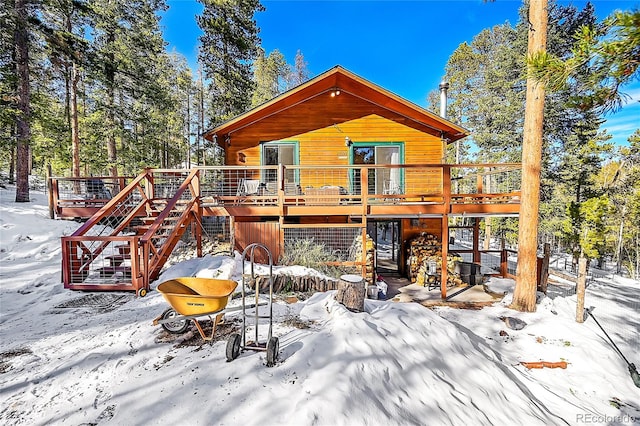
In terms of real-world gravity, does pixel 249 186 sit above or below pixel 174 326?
above

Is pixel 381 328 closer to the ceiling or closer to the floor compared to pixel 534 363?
closer to the ceiling

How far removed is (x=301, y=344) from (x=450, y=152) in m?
26.4

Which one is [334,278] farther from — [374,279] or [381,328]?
[381,328]

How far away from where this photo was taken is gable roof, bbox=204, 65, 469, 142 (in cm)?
892

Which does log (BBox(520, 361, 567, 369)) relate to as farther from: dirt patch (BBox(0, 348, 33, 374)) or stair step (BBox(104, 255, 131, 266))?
stair step (BBox(104, 255, 131, 266))

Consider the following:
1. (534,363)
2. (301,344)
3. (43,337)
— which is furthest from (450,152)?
(43,337)

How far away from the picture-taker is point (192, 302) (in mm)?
2977

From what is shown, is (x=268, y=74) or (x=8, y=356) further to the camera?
(x=268, y=74)

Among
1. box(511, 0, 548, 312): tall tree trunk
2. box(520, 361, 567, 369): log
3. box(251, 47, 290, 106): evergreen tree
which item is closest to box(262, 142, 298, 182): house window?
box(511, 0, 548, 312): tall tree trunk

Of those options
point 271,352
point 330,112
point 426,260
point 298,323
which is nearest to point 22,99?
point 330,112

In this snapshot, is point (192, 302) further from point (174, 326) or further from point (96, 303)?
point (96, 303)

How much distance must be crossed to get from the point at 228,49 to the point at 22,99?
978cm

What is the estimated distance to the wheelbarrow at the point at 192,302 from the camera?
2.96 m

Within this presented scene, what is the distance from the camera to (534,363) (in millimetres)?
4344
